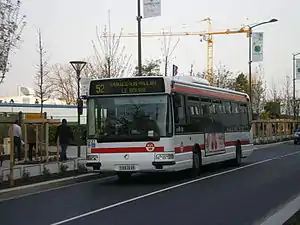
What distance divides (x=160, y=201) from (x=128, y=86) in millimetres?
5110

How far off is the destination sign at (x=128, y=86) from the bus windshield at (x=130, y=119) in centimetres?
18

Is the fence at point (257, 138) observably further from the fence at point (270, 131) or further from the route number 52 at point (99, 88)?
the route number 52 at point (99, 88)

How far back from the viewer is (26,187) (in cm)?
1720

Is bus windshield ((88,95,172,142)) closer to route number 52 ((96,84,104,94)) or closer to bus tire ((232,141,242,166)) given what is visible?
route number 52 ((96,84,104,94))

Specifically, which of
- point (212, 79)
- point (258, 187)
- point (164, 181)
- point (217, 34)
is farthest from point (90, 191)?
point (217, 34)

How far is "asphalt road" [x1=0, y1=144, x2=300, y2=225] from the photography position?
11.7m

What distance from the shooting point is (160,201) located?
14.1m

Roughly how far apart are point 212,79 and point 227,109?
3628 centimetres

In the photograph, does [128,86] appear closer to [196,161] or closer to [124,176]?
[124,176]

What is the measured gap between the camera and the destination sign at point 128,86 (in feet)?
59.5

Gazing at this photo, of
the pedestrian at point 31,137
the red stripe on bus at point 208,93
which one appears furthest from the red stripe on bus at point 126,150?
the pedestrian at point 31,137

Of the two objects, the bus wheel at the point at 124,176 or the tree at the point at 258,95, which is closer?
the bus wheel at the point at 124,176

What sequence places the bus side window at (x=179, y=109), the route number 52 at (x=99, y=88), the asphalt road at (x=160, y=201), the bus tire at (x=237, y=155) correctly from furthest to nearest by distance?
the bus tire at (x=237, y=155), the route number 52 at (x=99, y=88), the bus side window at (x=179, y=109), the asphalt road at (x=160, y=201)

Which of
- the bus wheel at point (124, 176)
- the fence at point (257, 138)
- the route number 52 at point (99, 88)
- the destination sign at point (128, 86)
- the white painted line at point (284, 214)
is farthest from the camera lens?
the fence at point (257, 138)
